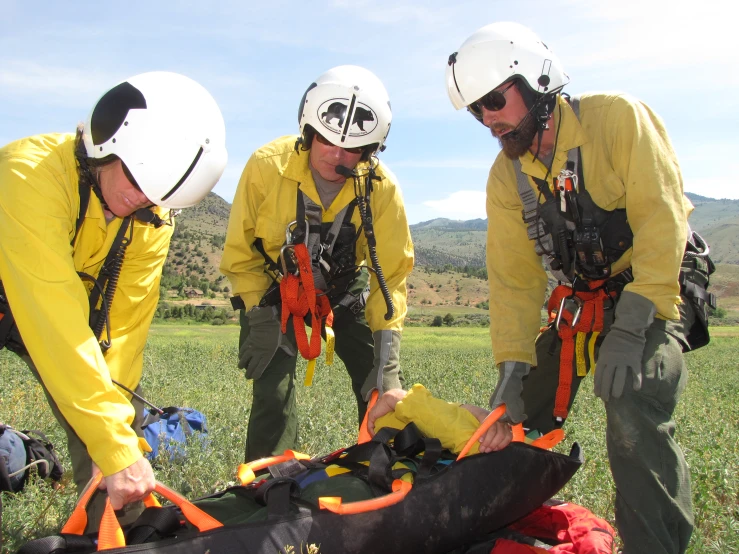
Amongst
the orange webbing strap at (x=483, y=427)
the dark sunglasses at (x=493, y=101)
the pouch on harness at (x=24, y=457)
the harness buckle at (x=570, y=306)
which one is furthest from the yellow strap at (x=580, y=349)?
the pouch on harness at (x=24, y=457)

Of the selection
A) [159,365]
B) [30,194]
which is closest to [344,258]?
[30,194]

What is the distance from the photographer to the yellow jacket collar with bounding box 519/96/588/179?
4.16 metres

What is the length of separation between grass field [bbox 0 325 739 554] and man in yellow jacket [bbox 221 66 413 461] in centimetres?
90

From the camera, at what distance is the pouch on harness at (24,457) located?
463 cm

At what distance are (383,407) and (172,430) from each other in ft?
8.70

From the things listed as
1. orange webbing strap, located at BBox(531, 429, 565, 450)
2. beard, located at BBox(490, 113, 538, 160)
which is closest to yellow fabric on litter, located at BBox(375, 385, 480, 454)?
orange webbing strap, located at BBox(531, 429, 565, 450)

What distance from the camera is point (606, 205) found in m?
4.15

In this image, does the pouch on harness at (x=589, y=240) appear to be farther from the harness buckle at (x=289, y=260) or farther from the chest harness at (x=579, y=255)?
the harness buckle at (x=289, y=260)

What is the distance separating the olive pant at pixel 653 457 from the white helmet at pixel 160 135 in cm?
276

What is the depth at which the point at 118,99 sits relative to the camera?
352 centimetres

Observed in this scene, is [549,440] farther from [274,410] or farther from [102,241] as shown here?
[102,241]

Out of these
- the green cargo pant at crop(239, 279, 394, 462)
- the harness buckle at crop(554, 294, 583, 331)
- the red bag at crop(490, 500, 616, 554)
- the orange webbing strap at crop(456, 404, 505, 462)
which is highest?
the harness buckle at crop(554, 294, 583, 331)

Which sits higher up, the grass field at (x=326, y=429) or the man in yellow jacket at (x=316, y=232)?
the man in yellow jacket at (x=316, y=232)

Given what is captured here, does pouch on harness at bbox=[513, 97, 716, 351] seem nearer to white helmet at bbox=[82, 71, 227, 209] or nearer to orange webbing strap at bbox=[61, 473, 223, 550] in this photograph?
white helmet at bbox=[82, 71, 227, 209]
